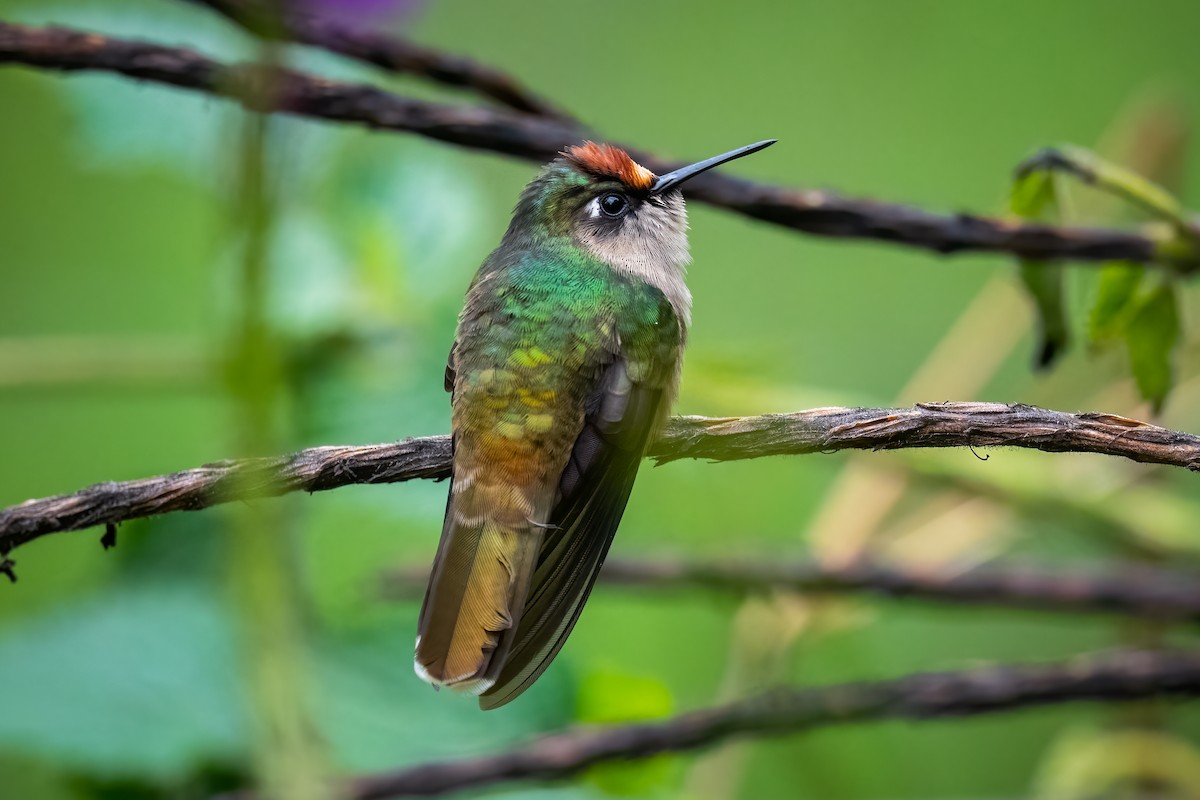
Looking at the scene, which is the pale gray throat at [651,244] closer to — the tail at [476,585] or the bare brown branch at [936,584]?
the tail at [476,585]

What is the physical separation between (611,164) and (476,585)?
1.77 ft

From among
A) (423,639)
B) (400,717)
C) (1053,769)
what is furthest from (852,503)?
(423,639)

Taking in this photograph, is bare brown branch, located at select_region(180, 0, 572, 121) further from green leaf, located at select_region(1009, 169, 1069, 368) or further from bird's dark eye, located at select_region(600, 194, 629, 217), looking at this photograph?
green leaf, located at select_region(1009, 169, 1069, 368)

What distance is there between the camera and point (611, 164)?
49.0 inches

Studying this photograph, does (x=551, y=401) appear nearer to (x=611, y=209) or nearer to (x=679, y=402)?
(x=611, y=209)

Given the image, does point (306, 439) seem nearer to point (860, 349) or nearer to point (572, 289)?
point (572, 289)

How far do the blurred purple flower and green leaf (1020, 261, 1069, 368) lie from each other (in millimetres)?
801

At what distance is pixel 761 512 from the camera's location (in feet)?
9.30

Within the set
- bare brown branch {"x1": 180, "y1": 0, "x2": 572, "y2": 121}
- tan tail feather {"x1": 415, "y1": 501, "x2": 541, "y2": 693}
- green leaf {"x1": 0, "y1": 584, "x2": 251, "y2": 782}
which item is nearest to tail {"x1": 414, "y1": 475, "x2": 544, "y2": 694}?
tan tail feather {"x1": 415, "y1": 501, "x2": 541, "y2": 693}

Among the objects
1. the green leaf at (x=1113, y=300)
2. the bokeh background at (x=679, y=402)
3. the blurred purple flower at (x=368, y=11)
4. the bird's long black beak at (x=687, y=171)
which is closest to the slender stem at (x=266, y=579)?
the bokeh background at (x=679, y=402)

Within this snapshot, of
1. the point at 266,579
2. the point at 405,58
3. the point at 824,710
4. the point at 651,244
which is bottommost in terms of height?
the point at 266,579

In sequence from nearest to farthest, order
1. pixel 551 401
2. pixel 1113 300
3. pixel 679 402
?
pixel 551 401 < pixel 1113 300 < pixel 679 402

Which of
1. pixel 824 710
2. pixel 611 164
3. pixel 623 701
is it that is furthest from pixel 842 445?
pixel 623 701

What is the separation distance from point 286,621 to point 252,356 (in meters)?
0.10
